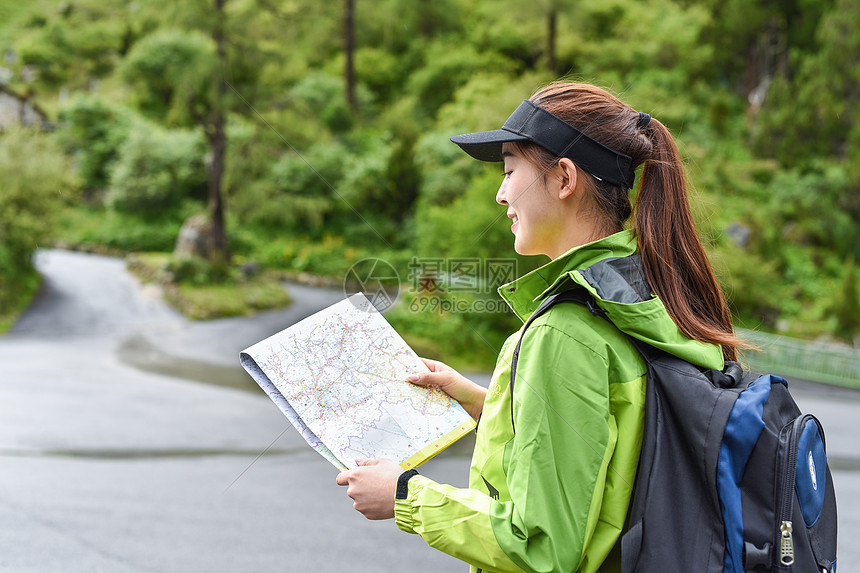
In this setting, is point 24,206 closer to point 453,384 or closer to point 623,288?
point 453,384

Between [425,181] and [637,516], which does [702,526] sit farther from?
[425,181]

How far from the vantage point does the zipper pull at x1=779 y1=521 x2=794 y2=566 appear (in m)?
0.93

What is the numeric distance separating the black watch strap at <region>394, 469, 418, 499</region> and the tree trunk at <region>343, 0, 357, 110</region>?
14540 millimetres

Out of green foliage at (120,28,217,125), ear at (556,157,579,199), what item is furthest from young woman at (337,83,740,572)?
green foliage at (120,28,217,125)

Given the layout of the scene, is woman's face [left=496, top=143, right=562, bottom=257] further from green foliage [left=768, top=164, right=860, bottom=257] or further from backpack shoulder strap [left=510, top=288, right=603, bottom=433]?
green foliage [left=768, top=164, right=860, bottom=257]

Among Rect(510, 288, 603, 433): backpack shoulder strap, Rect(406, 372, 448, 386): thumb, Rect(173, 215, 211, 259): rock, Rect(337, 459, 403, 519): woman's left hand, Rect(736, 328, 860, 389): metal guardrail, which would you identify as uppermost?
Rect(510, 288, 603, 433): backpack shoulder strap

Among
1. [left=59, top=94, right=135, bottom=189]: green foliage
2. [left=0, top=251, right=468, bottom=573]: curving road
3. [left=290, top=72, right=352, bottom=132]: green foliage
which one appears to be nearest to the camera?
[left=0, top=251, right=468, bottom=573]: curving road

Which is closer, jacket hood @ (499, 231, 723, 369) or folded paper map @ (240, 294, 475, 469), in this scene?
jacket hood @ (499, 231, 723, 369)

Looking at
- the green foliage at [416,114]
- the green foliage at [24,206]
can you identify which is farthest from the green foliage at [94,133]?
the green foliage at [24,206]

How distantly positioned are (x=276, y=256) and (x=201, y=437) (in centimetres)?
577

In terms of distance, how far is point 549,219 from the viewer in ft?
3.66

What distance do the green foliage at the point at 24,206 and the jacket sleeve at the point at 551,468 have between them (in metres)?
10.9

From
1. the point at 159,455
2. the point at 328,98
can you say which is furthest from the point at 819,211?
the point at 159,455

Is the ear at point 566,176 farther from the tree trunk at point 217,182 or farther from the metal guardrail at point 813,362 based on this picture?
the tree trunk at point 217,182
